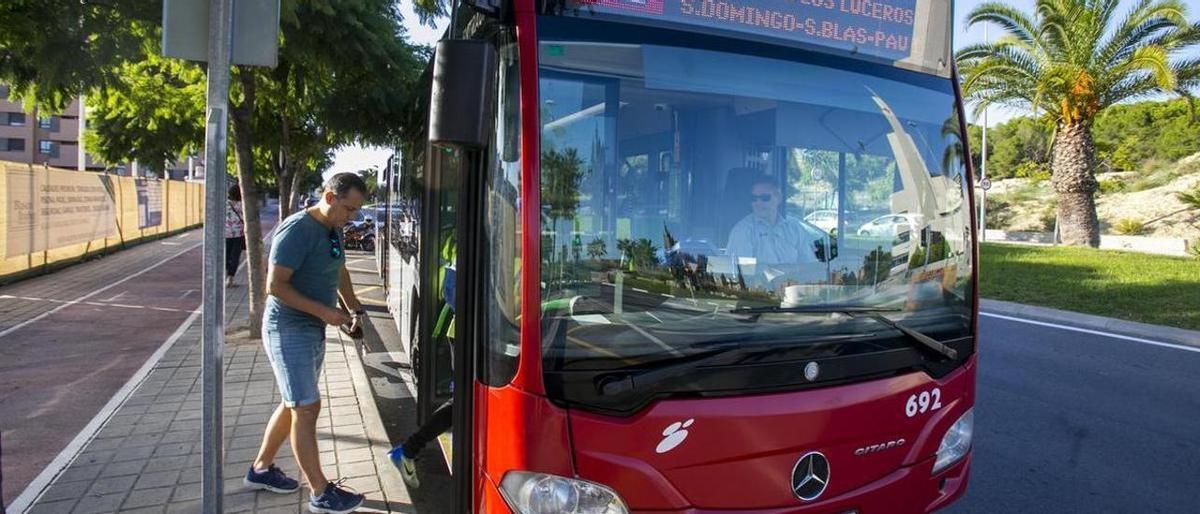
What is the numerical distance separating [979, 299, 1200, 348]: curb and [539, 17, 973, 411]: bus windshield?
9.08m

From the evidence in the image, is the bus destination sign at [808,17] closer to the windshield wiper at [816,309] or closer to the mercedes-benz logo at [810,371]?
the windshield wiper at [816,309]

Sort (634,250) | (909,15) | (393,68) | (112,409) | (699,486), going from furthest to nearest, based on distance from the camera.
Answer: (393,68)
(112,409)
(909,15)
(634,250)
(699,486)

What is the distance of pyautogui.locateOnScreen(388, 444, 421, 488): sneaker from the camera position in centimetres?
402

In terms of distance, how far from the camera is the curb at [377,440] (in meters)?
4.00

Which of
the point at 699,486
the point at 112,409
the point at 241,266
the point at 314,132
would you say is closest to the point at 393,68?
the point at 112,409

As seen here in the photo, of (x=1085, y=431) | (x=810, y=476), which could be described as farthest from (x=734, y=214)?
(x=1085, y=431)

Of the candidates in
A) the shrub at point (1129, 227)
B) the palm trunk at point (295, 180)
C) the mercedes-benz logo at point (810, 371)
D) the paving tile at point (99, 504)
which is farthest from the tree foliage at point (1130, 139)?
the paving tile at point (99, 504)

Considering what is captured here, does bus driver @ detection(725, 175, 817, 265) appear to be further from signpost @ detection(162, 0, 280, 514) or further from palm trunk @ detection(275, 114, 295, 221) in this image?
palm trunk @ detection(275, 114, 295, 221)

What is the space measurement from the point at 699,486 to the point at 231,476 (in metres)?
3.22

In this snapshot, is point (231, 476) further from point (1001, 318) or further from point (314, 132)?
point (1001, 318)

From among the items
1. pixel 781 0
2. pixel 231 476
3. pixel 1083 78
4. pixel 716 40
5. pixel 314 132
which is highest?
pixel 1083 78

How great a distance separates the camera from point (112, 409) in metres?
5.41

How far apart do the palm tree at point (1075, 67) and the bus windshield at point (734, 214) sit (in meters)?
16.8

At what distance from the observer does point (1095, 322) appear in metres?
10.6
